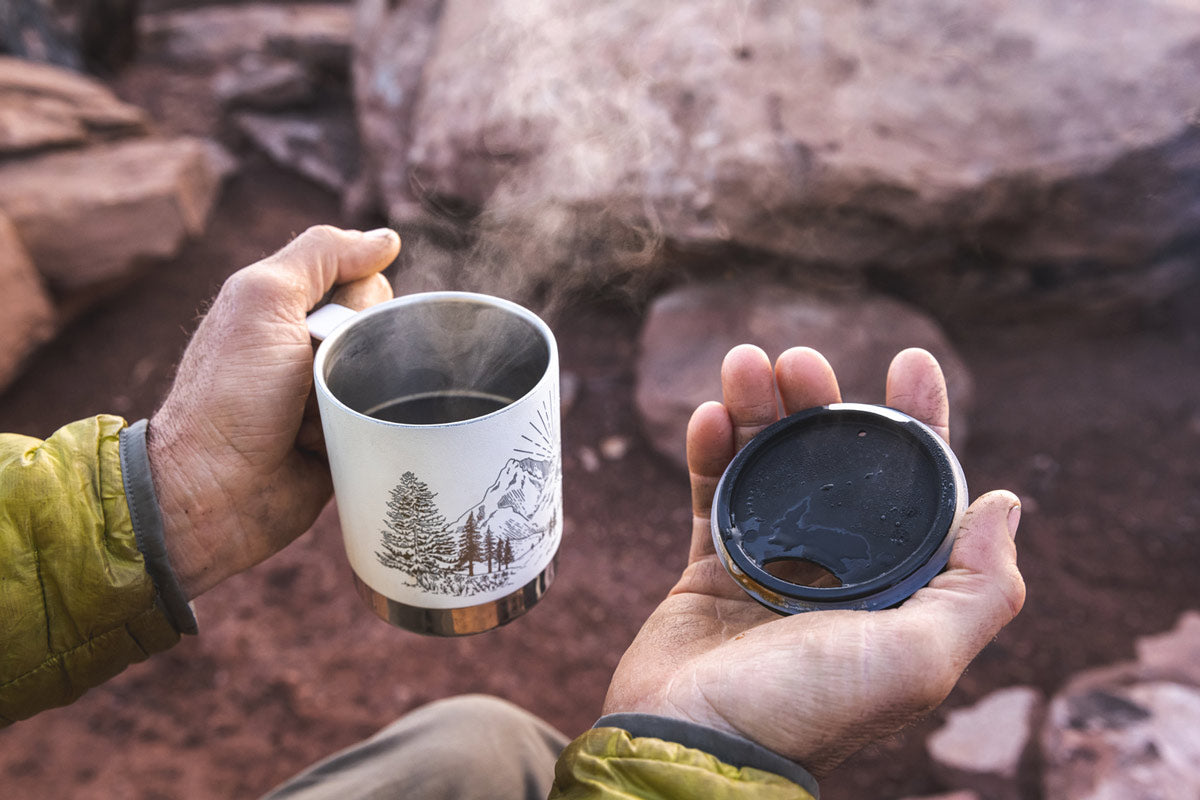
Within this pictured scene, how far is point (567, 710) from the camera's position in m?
2.95

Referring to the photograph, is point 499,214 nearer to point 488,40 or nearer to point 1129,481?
point 488,40

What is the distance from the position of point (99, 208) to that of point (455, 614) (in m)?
3.81

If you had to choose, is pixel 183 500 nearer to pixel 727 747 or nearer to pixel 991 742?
pixel 727 747

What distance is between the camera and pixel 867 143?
3.55m

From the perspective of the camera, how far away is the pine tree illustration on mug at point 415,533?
4.68 feet

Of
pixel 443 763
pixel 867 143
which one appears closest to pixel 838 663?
pixel 443 763

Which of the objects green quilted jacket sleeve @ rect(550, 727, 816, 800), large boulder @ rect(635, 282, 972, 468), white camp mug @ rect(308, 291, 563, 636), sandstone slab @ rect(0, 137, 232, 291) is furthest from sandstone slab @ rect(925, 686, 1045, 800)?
sandstone slab @ rect(0, 137, 232, 291)

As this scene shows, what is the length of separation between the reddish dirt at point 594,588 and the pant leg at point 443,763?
921mm

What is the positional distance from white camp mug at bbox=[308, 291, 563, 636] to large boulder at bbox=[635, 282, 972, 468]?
6.44 ft

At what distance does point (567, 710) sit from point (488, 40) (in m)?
3.16

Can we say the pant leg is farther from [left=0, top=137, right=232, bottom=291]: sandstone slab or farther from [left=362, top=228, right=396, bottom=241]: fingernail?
[left=0, top=137, right=232, bottom=291]: sandstone slab

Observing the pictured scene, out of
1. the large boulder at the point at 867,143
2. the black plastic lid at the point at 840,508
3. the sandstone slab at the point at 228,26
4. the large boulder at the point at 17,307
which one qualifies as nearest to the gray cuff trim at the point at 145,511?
the black plastic lid at the point at 840,508

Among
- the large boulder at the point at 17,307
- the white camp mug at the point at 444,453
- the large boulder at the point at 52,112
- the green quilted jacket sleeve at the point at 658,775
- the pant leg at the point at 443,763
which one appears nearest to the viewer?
the green quilted jacket sleeve at the point at 658,775

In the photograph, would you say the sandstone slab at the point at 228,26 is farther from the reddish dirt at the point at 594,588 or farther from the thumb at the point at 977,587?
the thumb at the point at 977,587
